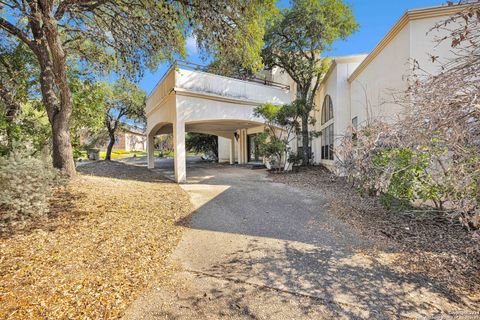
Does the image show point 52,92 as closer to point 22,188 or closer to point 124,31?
point 124,31

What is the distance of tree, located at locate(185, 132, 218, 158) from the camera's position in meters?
24.2

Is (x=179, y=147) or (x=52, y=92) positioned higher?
(x=52, y=92)

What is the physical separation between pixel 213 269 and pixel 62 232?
287 cm

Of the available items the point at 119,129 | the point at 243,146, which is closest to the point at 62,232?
the point at 243,146

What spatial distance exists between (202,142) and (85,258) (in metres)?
21.5

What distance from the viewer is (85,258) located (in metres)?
3.50

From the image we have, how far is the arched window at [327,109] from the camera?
43.2ft

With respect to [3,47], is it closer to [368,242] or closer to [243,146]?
[368,242]

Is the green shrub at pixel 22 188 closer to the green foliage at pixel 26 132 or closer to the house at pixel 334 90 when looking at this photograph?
the green foliage at pixel 26 132

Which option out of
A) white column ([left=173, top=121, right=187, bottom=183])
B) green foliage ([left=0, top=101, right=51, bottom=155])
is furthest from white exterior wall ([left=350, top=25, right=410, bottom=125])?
green foliage ([left=0, top=101, right=51, bottom=155])

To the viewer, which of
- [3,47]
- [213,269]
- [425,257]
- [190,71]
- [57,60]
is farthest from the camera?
[190,71]

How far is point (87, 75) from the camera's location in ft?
28.0

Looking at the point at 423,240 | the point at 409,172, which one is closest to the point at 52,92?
the point at 409,172

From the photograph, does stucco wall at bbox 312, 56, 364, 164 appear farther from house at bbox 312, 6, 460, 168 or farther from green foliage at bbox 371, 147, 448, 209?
green foliage at bbox 371, 147, 448, 209
